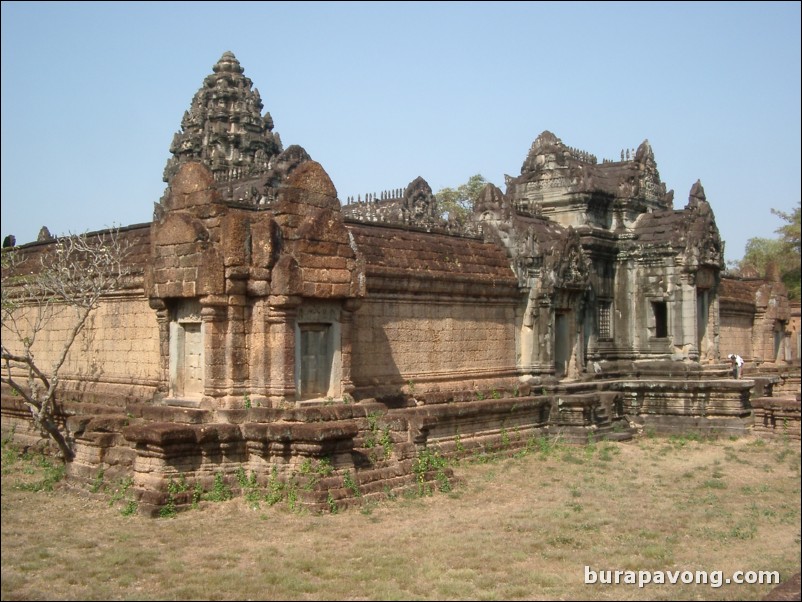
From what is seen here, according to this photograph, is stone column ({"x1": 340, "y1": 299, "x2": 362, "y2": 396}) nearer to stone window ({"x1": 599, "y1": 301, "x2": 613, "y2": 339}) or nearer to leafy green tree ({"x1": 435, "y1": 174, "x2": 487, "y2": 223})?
stone window ({"x1": 599, "y1": 301, "x2": 613, "y2": 339})

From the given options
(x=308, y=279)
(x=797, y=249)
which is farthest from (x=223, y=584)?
(x=797, y=249)

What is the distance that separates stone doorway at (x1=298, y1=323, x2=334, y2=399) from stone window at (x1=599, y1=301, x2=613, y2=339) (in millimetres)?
10928

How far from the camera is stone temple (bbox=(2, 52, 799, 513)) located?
41.1 ft

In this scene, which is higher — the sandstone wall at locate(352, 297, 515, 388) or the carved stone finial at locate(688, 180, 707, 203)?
the carved stone finial at locate(688, 180, 707, 203)

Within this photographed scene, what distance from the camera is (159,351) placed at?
14.0 meters

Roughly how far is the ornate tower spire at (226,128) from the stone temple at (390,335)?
758 centimetres

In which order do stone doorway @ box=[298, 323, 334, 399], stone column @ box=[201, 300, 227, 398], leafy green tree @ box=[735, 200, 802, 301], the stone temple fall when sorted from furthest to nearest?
leafy green tree @ box=[735, 200, 802, 301], stone doorway @ box=[298, 323, 334, 399], stone column @ box=[201, 300, 227, 398], the stone temple

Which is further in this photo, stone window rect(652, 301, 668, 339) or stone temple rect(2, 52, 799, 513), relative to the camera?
stone window rect(652, 301, 668, 339)

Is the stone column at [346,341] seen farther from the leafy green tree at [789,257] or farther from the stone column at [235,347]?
the leafy green tree at [789,257]

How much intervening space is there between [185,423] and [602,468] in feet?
25.2

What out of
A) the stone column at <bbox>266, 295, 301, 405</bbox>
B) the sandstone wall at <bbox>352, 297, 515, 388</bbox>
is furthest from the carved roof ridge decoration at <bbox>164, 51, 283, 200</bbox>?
the stone column at <bbox>266, 295, 301, 405</bbox>

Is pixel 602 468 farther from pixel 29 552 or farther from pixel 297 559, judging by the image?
pixel 29 552

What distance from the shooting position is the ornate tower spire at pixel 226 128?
35.8 m

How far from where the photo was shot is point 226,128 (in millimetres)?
36250
